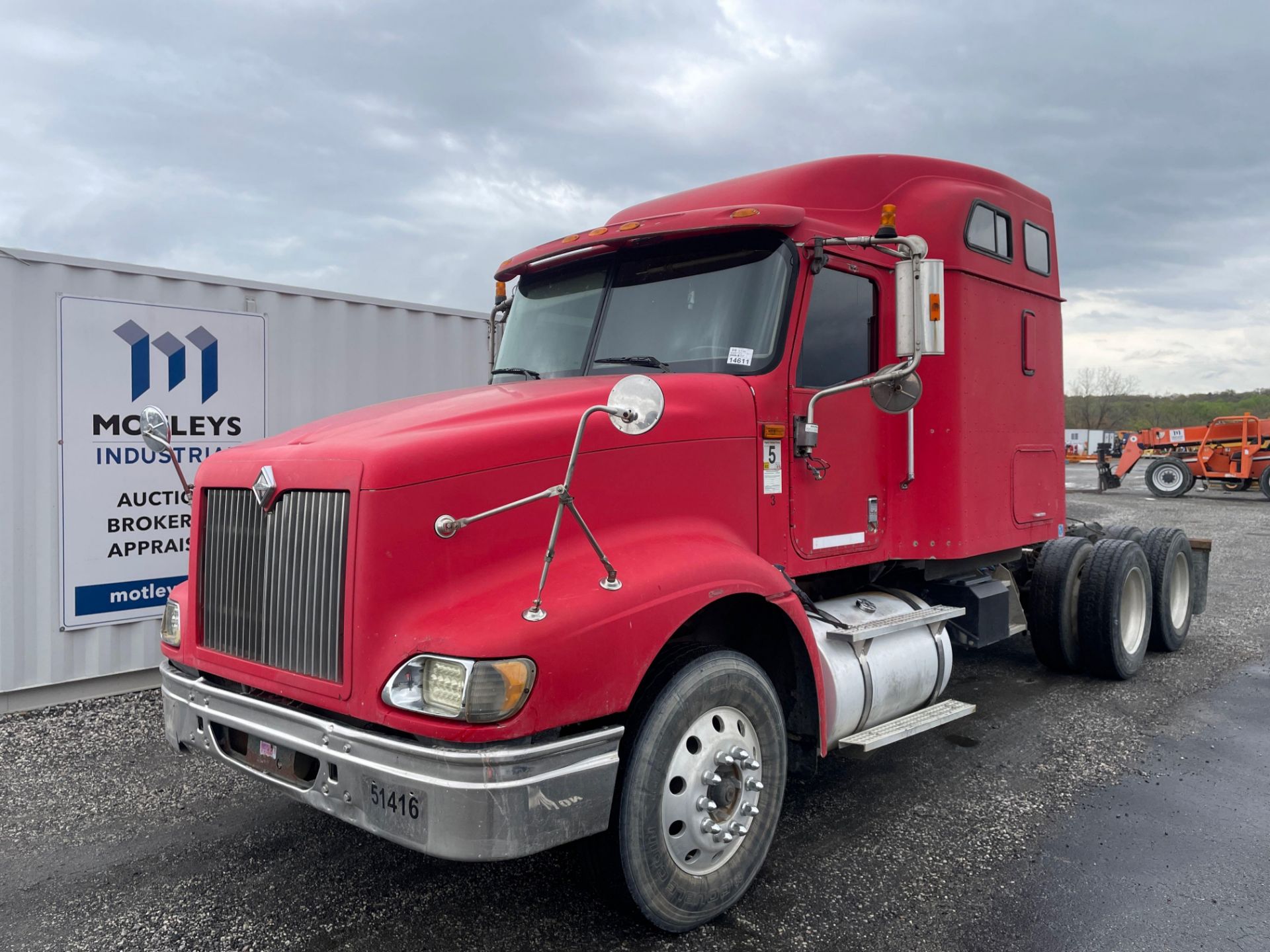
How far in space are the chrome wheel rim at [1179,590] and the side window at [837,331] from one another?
183 inches

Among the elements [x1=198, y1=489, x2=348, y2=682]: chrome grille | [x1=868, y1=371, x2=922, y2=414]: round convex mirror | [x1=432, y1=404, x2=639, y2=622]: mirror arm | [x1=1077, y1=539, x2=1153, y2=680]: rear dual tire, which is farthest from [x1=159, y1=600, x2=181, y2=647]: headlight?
[x1=1077, y1=539, x2=1153, y2=680]: rear dual tire

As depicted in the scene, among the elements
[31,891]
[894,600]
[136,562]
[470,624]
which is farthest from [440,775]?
[136,562]

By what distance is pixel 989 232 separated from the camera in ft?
17.7

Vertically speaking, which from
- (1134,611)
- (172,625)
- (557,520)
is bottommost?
(1134,611)

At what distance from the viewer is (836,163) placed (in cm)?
469

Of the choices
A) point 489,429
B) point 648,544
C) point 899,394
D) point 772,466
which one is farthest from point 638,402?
point 899,394

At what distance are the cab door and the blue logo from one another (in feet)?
15.6

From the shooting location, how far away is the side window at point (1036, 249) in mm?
5801

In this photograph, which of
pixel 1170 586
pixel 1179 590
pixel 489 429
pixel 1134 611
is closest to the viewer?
pixel 489 429

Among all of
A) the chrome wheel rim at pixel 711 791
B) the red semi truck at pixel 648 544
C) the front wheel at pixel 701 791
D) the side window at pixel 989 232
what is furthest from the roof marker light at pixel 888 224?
the chrome wheel rim at pixel 711 791

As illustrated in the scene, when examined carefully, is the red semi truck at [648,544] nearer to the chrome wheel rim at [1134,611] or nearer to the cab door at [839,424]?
the cab door at [839,424]

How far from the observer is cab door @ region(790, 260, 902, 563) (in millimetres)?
4141

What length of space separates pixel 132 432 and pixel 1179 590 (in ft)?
28.1

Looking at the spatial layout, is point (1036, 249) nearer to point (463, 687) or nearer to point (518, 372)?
point (518, 372)
